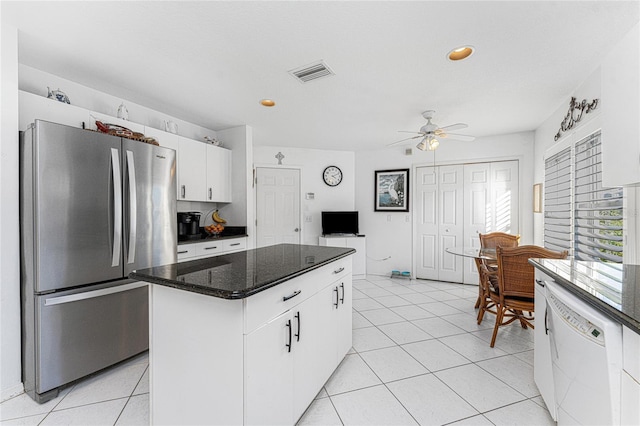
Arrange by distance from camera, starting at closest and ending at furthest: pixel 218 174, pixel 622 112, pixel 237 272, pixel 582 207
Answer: pixel 622 112 < pixel 237 272 < pixel 582 207 < pixel 218 174

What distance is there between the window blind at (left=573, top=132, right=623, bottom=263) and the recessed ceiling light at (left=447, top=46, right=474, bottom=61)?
1402 mm

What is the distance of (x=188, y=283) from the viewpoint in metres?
1.19

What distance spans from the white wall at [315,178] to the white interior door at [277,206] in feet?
0.37

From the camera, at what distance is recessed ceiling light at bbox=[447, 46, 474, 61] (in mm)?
1933

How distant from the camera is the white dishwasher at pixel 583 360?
94 cm

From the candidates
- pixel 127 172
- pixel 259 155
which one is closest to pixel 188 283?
pixel 127 172

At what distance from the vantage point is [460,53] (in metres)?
2.00

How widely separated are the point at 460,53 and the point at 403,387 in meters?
2.45

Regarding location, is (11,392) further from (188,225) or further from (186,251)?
(188,225)

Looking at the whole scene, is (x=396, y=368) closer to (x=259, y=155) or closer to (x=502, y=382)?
(x=502, y=382)

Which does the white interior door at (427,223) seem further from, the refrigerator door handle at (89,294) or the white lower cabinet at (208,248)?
the refrigerator door handle at (89,294)

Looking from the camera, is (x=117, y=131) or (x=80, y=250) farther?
(x=117, y=131)

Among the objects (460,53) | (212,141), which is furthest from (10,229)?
(460,53)

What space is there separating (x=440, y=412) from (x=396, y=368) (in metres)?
0.48
